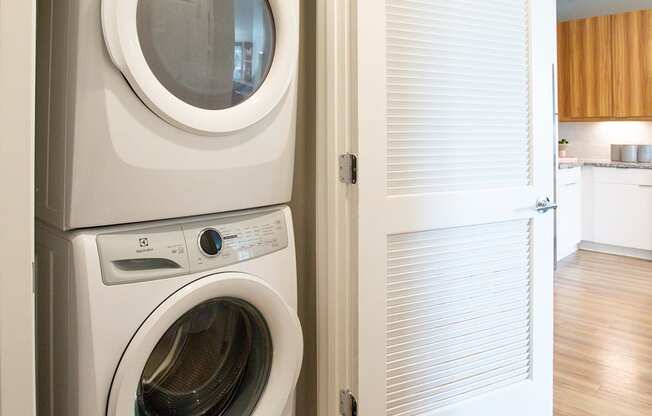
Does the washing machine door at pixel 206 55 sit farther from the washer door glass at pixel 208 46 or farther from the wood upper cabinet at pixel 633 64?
the wood upper cabinet at pixel 633 64

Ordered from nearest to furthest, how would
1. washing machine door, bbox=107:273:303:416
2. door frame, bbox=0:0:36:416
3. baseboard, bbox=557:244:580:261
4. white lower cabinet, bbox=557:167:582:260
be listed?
door frame, bbox=0:0:36:416, washing machine door, bbox=107:273:303:416, white lower cabinet, bbox=557:167:582:260, baseboard, bbox=557:244:580:261

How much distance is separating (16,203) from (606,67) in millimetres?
5517

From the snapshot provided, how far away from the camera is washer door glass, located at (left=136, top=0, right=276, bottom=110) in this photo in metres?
1.16

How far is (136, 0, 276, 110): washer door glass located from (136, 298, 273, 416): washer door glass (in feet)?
1.73

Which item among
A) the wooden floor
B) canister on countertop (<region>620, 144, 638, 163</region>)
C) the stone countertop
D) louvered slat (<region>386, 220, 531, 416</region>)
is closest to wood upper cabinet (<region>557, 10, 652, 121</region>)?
canister on countertop (<region>620, 144, 638, 163</region>)

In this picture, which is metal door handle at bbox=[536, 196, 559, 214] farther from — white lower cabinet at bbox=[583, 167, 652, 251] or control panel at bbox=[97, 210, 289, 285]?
white lower cabinet at bbox=[583, 167, 652, 251]

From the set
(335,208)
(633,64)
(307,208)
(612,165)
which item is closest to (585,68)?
(633,64)

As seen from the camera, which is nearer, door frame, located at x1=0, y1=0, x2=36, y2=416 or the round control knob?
door frame, located at x1=0, y1=0, x2=36, y2=416

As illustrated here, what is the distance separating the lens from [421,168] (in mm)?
1665

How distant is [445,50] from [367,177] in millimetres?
518

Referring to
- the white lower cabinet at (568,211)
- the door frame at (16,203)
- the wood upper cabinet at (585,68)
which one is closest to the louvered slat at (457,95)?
the door frame at (16,203)

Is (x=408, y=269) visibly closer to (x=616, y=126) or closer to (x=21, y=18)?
(x=21, y=18)

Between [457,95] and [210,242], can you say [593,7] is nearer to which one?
[457,95]

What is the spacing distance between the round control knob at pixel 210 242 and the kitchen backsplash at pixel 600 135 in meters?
5.35
